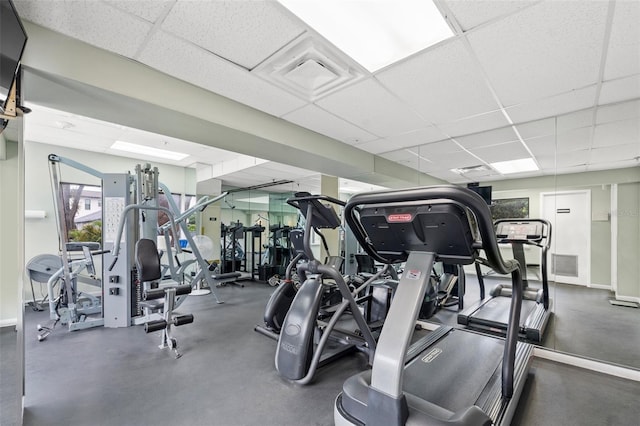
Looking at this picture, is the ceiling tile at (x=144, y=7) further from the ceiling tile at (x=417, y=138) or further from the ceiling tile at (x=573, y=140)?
the ceiling tile at (x=573, y=140)

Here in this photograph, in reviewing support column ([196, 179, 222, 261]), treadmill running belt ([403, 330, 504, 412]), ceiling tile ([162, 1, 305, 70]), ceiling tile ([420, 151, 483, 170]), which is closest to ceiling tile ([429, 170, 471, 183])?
ceiling tile ([420, 151, 483, 170])

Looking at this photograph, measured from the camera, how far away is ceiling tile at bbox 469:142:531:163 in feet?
13.2

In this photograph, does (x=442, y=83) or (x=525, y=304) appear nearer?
(x=442, y=83)

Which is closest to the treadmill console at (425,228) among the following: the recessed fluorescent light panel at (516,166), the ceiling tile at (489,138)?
the ceiling tile at (489,138)

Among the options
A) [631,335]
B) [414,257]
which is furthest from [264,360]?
[631,335]

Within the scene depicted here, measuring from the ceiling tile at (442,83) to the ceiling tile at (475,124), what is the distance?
155mm

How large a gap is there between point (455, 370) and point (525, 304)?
98.4 inches

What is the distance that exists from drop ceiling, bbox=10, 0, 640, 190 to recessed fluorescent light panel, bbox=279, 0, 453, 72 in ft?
0.23

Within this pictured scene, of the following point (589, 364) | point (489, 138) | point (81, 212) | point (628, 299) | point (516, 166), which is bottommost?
point (589, 364)

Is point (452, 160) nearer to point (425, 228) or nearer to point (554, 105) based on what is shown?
point (554, 105)

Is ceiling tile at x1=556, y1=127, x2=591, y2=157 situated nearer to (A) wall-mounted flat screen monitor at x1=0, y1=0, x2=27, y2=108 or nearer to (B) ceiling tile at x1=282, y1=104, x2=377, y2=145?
(B) ceiling tile at x1=282, y1=104, x2=377, y2=145

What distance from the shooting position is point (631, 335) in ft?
9.79

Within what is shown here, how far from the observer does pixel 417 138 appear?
394 centimetres

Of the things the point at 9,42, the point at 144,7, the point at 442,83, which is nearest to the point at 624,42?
the point at 442,83
